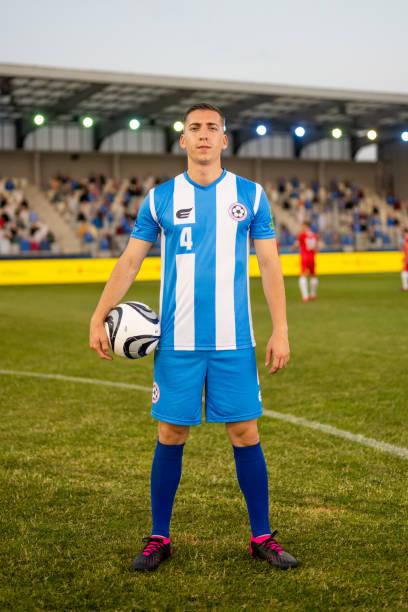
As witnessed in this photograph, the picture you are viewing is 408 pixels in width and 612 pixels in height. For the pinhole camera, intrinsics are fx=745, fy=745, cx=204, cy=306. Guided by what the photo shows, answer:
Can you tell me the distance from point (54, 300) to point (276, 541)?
50.0 ft

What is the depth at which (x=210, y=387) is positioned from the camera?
3148 millimetres

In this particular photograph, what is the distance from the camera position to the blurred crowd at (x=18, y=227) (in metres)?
29.4

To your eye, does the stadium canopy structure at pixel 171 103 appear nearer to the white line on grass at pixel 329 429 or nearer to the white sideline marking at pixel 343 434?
the white line on grass at pixel 329 429

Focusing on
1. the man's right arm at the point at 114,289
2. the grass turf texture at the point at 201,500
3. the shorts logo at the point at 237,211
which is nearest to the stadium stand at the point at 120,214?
the grass turf texture at the point at 201,500

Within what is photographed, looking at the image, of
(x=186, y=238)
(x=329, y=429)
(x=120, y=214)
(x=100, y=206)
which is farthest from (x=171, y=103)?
(x=186, y=238)

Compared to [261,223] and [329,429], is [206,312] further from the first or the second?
[329,429]

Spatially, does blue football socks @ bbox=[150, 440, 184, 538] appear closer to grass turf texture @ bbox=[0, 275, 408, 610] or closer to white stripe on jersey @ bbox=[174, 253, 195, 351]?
grass turf texture @ bbox=[0, 275, 408, 610]

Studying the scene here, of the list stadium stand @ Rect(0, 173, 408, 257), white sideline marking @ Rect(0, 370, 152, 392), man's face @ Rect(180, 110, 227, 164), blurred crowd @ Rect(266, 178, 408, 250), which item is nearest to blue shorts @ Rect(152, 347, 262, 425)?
man's face @ Rect(180, 110, 227, 164)

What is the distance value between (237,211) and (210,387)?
758 mm

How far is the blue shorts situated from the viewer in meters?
3.12

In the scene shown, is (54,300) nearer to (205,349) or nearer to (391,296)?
(391,296)

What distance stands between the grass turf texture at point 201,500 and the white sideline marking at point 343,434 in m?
0.10

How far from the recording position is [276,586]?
118 inches

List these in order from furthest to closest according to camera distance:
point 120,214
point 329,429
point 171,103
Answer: point 120,214, point 171,103, point 329,429
